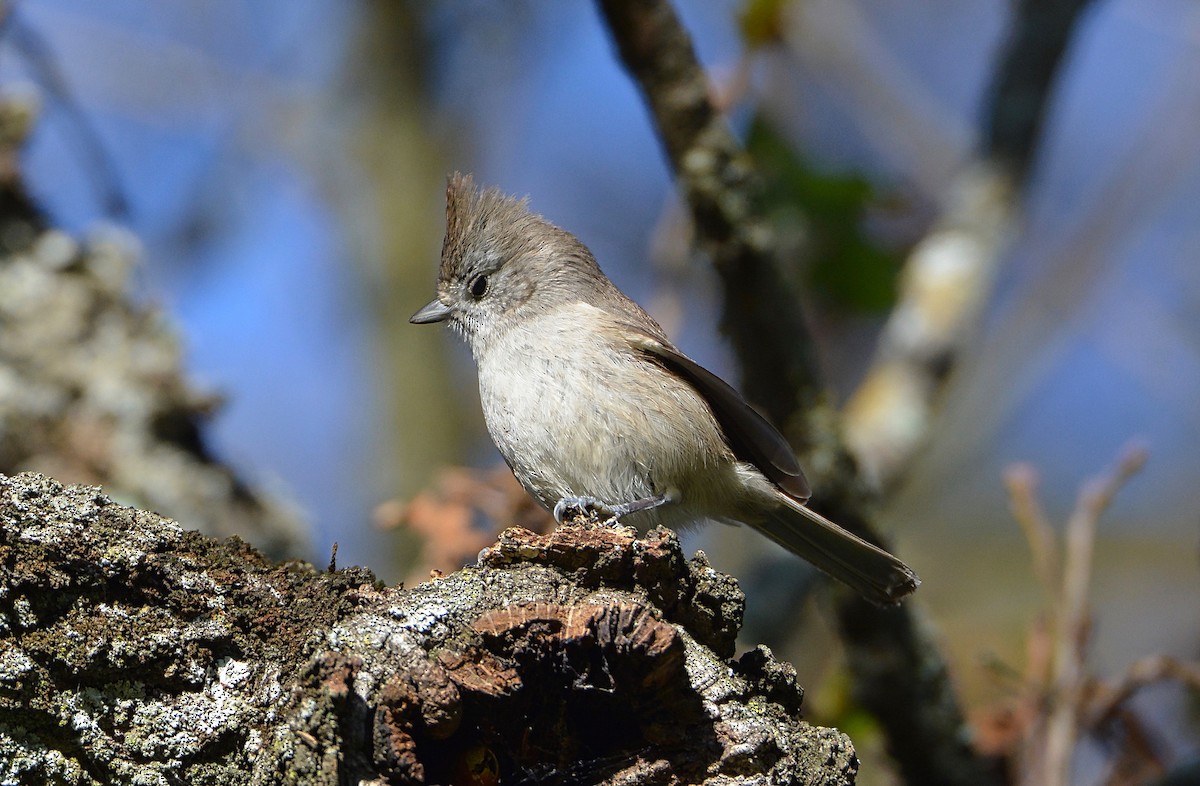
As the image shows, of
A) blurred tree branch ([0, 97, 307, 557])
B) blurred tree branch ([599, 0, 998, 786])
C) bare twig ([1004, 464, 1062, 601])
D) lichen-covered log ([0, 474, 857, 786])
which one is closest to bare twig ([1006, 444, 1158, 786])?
bare twig ([1004, 464, 1062, 601])

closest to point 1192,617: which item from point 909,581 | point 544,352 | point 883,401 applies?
point 883,401

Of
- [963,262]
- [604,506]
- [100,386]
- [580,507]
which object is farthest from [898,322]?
[100,386]

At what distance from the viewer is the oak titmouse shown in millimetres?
3176

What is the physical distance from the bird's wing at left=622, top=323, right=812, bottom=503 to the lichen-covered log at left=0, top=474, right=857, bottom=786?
1.43 m

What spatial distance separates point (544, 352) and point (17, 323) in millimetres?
2077

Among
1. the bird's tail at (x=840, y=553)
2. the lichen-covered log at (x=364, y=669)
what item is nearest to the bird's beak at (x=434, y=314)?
the bird's tail at (x=840, y=553)

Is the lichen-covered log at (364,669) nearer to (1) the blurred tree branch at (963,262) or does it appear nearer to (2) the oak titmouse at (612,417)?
(2) the oak titmouse at (612,417)

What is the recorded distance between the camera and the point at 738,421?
3430 mm

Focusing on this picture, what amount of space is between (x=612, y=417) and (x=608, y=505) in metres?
0.26

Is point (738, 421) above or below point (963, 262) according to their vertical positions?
below

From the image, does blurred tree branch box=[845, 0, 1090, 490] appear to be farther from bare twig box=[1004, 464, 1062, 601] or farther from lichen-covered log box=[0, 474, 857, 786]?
lichen-covered log box=[0, 474, 857, 786]

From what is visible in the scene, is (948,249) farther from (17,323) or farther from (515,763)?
(17,323)

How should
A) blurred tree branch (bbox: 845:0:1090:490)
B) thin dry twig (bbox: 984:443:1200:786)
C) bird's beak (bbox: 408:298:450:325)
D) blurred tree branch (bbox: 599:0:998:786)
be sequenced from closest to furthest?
1. blurred tree branch (bbox: 599:0:998:786)
2. thin dry twig (bbox: 984:443:1200:786)
3. bird's beak (bbox: 408:298:450:325)
4. blurred tree branch (bbox: 845:0:1090:490)

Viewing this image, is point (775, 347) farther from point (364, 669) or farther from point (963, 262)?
point (364, 669)
